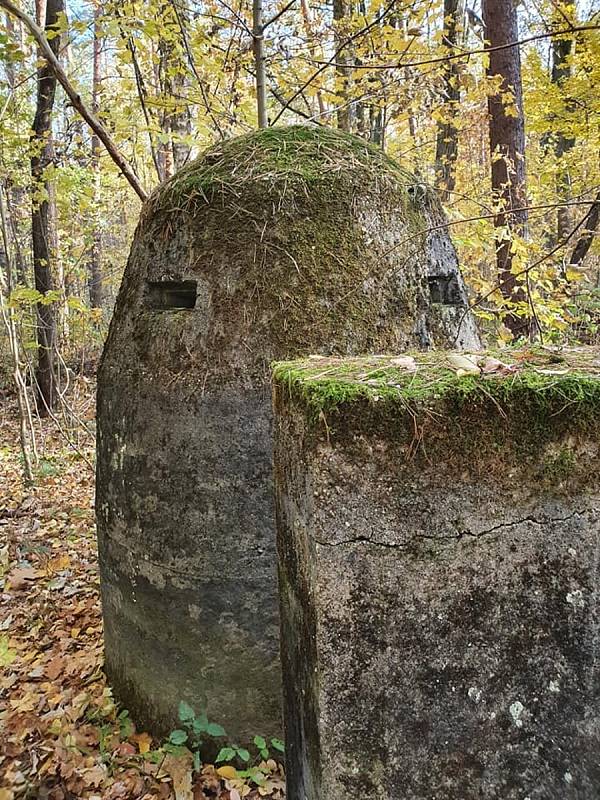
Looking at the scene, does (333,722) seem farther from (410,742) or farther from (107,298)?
(107,298)

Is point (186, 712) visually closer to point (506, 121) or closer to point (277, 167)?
point (277, 167)

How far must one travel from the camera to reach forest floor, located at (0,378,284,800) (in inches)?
125

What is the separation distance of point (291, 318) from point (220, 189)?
2.78 ft

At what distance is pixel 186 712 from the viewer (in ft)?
10.7

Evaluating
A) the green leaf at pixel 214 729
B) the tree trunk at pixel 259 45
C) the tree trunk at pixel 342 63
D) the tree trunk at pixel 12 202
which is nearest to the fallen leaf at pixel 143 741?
the green leaf at pixel 214 729

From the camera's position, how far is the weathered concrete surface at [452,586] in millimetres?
1501

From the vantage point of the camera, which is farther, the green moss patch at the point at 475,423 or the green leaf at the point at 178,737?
the green leaf at the point at 178,737

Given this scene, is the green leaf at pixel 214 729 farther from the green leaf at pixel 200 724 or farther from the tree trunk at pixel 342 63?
the tree trunk at pixel 342 63

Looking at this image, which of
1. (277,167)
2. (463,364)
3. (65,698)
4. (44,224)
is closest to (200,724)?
(65,698)

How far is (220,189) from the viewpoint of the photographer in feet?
10.5

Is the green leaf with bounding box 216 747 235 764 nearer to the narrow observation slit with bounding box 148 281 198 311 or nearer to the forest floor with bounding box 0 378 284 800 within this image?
the forest floor with bounding box 0 378 284 800

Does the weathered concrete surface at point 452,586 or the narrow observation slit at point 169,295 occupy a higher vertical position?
the narrow observation slit at point 169,295

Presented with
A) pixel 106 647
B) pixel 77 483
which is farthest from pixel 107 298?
pixel 106 647

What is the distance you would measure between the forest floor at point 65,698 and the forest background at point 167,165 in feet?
0.04
